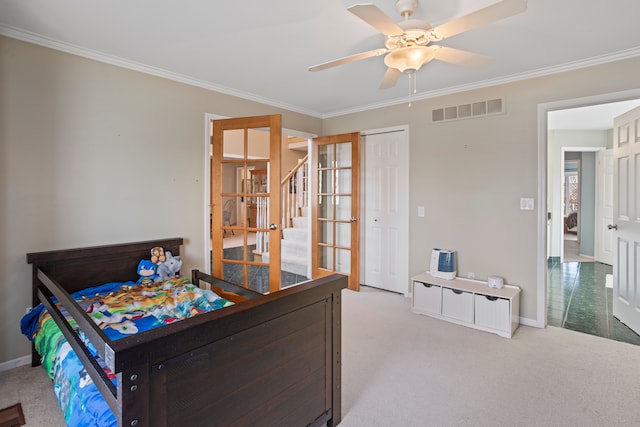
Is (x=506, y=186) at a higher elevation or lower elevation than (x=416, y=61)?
lower

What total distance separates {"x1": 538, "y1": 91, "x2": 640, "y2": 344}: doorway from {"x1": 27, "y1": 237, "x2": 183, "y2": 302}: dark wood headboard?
141 inches

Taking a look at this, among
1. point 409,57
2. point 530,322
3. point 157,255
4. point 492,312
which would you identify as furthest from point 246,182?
point 530,322

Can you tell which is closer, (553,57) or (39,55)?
(39,55)

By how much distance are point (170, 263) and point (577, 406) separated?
3099 millimetres

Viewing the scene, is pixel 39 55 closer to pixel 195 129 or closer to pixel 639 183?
pixel 195 129

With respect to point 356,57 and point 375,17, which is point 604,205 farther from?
point 375,17

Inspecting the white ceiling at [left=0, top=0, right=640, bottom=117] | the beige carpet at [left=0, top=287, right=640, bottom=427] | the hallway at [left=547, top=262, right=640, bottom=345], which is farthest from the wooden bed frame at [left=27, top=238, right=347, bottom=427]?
the hallway at [left=547, top=262, right=640, bottom=345]

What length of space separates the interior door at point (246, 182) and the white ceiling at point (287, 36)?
509 millimetres

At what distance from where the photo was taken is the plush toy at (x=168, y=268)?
9.37ft

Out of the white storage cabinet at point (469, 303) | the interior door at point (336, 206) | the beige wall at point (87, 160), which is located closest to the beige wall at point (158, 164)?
the beige wall at point (87, 160)

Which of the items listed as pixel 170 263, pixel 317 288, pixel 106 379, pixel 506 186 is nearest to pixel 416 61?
pixel 317 288

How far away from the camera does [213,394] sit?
1235mm

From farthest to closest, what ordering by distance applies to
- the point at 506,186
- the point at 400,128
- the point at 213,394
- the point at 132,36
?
the point at 400,128 < the point at 506,186 < the point at 132,36 < the point at 213,394

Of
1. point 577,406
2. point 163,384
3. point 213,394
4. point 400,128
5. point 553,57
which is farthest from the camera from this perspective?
point 400,128
